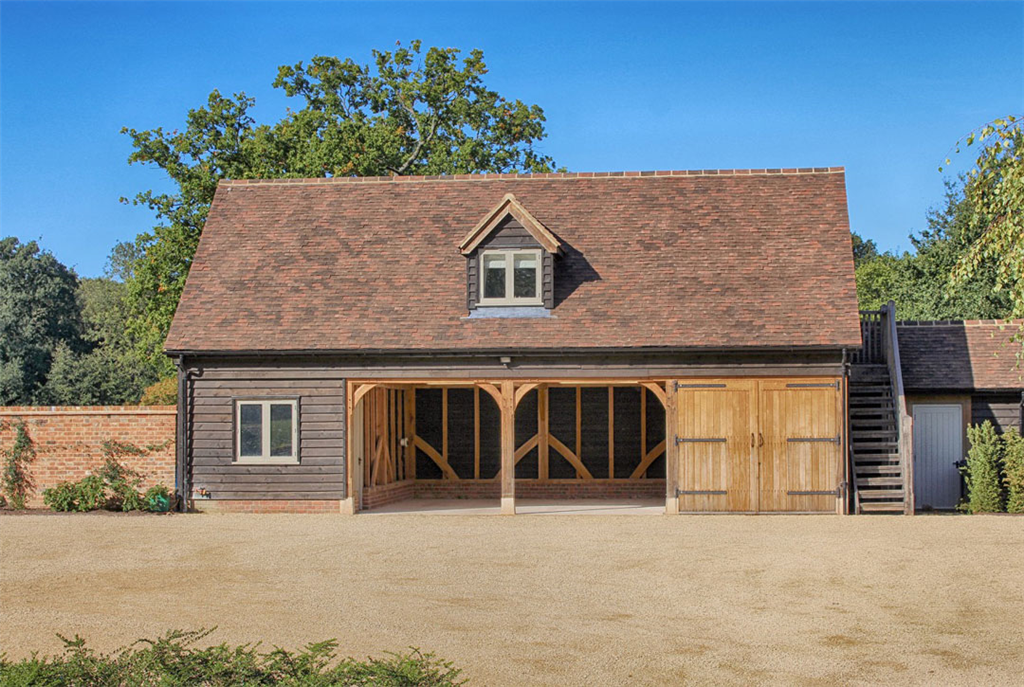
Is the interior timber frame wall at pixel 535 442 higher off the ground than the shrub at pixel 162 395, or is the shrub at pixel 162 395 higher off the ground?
the shrub at pixel 162 395

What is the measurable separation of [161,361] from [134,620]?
1159 inches

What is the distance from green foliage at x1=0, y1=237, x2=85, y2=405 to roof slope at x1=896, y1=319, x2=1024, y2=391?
28.6m

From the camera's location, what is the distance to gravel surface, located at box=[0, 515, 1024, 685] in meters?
9.63

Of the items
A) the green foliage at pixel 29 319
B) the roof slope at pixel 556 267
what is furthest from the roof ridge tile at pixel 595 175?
the green foliage at pixel 29 319

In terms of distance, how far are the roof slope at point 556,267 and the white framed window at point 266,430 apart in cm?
111

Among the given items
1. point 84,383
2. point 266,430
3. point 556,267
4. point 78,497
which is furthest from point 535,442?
point 84,383

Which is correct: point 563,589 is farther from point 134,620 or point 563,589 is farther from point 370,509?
point 370,509

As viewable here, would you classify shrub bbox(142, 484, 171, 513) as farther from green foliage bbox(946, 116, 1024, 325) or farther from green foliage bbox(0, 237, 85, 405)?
green foliage bbox(0, 237, 85, 405)

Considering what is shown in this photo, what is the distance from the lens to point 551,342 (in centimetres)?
2088

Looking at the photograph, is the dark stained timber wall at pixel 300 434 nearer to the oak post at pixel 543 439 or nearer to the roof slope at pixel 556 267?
the roof slope at pixel 556 267

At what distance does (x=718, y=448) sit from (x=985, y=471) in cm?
474

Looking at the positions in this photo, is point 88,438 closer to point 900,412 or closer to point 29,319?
point 900,412

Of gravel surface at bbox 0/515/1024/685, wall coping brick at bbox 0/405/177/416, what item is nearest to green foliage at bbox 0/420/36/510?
wall coping brick at bbox 0/405/177/416

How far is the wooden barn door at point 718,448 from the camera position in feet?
67.2
